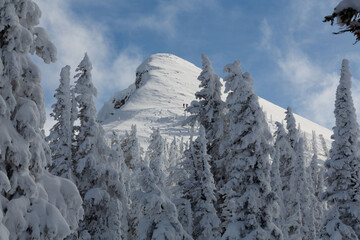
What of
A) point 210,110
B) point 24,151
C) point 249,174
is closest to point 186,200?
point 249,174

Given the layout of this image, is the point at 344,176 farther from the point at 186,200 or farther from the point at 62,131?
the point at 62,131

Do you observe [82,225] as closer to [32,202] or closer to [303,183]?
[32,202]

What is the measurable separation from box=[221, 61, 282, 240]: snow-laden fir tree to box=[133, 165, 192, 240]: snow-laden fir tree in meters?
2.38

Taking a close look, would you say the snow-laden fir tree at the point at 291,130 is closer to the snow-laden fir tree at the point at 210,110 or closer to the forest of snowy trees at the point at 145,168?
the forest of snowy trees at the point at 145,168

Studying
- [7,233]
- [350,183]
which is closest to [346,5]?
[7,233]

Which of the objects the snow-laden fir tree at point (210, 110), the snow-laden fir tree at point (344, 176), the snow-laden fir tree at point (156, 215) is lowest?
the snow-laden fir tree at point (156, 215)

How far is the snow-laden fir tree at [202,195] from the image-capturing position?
18688mm

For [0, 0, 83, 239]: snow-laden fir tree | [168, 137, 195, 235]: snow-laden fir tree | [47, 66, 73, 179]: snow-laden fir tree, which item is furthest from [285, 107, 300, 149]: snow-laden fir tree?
[0, 0, 83, 239]: snow-laden fir tree

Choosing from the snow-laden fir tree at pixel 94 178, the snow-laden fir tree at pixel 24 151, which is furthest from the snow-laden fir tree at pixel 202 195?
the snow-laden fir tree at pixel 24 151

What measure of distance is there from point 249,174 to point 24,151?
10635 millimetres

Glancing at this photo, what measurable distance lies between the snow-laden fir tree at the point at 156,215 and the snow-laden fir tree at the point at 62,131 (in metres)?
5.74

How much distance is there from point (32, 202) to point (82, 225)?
11.8 meters

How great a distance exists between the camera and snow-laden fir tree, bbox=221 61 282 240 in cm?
1532

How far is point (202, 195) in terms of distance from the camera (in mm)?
19375
